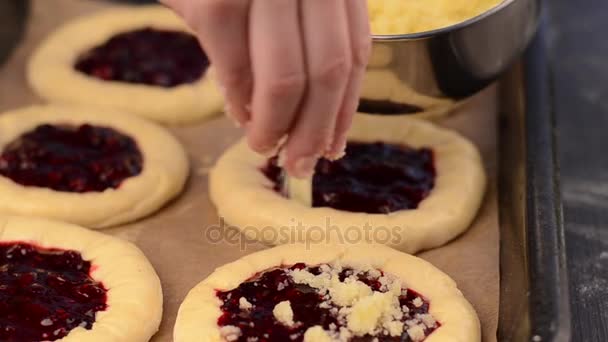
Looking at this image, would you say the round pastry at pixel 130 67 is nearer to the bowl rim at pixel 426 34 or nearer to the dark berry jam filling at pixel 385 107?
the dark berry jam filling at pixel 385 107

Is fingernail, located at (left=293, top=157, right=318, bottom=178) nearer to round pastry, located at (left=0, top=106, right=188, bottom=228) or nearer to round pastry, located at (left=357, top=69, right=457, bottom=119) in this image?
round pastry, located at (left=357, top=69, right=457, bottom=119)

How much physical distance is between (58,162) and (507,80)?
5.31 feet

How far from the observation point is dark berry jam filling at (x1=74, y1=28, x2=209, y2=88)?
3.25 metres

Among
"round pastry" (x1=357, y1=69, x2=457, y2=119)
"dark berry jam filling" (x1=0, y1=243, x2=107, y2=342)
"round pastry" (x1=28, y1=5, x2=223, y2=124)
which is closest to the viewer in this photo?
"dark berry jam filling" (x1=0, y1=243, x2=107, y2=342)

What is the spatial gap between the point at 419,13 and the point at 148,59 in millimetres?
1247

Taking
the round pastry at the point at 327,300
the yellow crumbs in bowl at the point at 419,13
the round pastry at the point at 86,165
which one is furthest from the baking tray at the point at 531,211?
the round pastry at the point at 86,165

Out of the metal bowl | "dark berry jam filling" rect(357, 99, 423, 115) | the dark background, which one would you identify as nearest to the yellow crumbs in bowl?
"dark berry jam filling" rect(357, 99, 423, 115)

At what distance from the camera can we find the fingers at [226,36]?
1.61 meters

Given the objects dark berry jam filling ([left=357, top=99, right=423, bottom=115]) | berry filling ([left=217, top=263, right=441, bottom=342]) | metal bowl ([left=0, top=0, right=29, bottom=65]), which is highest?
dark berry jam filling ([left=357, top=99, right=423, bottom=115])

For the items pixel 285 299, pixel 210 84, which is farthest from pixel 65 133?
pixel 285 299

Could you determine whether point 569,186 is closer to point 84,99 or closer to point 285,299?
point 285,299

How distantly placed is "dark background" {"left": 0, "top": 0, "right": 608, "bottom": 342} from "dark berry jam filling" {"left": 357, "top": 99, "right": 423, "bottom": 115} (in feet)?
2.30

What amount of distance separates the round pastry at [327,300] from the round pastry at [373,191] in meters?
0.12

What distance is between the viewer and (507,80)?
3180 mm
